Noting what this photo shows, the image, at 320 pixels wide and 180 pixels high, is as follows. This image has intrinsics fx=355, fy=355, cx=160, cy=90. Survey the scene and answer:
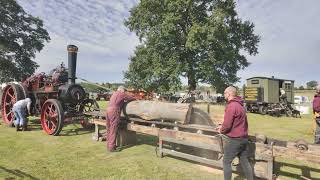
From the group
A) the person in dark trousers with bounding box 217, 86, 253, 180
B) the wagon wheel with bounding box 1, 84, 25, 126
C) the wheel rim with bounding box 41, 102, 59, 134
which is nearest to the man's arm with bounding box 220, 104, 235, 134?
the person in dark trousers with bounding box 217, 86, 253, 180

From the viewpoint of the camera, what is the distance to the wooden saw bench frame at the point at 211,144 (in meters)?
6.27

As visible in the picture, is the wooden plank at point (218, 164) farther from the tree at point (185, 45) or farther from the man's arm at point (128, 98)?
the tree at point (185, 45)

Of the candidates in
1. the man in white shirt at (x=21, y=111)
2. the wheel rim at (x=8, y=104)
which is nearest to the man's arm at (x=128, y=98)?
the man in white shirt at (x=21, y=111)

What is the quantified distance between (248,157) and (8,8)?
35.5m

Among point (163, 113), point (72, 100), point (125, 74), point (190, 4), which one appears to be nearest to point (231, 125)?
point (163, 113)

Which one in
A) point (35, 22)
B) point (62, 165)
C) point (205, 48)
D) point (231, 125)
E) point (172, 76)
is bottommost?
point (62, 165)

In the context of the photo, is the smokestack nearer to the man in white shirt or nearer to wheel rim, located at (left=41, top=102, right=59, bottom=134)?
wheel rim, located at (left=41, top=102, right=59, bottom=134)

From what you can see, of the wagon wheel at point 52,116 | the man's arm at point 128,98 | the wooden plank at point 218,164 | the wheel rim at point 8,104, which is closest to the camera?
the wooden plank at point 218,164

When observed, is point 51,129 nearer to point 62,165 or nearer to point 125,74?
point 62,165

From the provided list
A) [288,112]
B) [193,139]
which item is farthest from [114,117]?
[288,112]

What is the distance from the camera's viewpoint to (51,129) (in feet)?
42.5

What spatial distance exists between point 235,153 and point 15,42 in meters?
34.7

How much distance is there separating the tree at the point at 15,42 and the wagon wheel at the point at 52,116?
23533mm

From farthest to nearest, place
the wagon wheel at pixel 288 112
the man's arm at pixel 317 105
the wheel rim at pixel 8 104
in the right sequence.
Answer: the wagon wheel at pixel 288 112, the wheel rim at pixel 8 104, the man's arm at pixel 317 105
